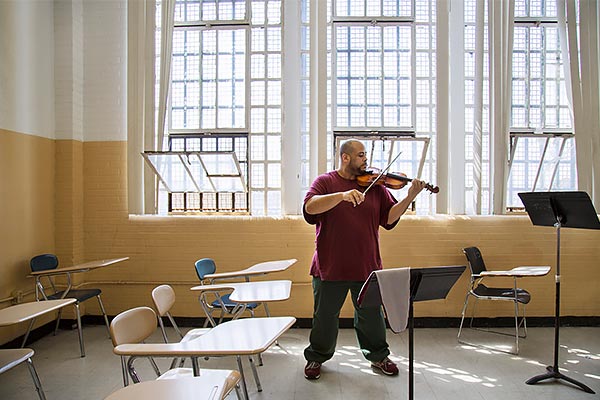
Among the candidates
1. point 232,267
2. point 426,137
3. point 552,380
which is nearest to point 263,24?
point 426,137

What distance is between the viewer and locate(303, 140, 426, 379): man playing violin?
3621 mm

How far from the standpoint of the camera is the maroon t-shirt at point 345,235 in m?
3.61

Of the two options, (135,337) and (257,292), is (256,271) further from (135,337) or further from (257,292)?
(135,337)

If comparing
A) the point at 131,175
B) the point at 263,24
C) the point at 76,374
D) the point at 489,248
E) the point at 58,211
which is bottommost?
the point at 76,374

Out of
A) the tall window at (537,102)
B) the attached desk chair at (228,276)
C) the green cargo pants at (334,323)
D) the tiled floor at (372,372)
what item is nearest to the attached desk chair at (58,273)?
the tiled floor at (372,372)

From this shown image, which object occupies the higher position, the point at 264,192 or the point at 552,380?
the point at 264,192

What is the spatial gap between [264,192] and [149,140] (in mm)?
1412

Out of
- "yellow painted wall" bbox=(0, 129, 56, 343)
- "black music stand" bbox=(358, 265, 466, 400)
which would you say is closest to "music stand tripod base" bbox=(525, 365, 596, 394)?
"black music stand" bbox=(358, 265, 466, 400)

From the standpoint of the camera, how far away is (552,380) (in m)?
3.60

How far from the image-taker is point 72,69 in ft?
17.0

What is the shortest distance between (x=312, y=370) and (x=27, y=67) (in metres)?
4.07

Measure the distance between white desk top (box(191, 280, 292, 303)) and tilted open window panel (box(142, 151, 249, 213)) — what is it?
1.85 m

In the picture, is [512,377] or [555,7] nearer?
[512,377]

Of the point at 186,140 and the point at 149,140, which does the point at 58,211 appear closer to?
the point at 149,140
